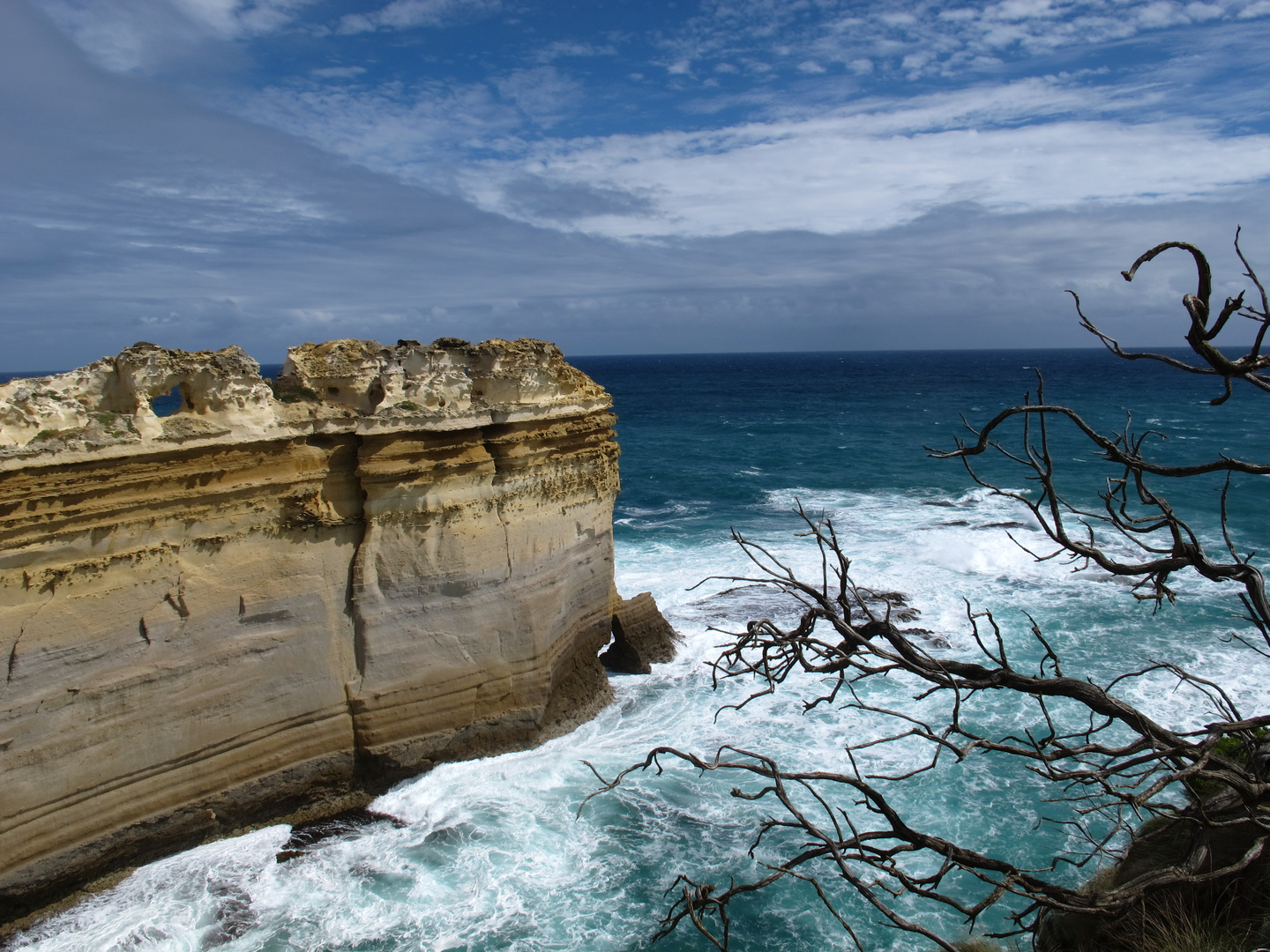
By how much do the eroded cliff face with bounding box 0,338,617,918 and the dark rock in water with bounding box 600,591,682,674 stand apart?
5.22 feet

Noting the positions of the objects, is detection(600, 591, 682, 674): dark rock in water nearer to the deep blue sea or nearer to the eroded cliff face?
the deep blue sea

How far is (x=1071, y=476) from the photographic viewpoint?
90.1 ft

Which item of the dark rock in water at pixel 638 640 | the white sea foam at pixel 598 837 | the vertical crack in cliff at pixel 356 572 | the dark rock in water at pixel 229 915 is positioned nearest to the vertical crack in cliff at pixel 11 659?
the white sea foam at pixel 598 837

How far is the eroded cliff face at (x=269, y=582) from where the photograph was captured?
23.4ft

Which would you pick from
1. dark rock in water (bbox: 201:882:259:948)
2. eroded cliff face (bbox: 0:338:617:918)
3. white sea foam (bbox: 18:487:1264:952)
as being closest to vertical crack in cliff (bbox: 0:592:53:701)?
eroded cliff face (bbox: 0:338:617:918)

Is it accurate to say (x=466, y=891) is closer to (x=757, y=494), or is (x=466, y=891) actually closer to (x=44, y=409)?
(x=44, y=409)

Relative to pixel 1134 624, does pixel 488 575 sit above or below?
above

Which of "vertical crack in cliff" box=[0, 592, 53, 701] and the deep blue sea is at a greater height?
"vertical crack in cliff" box=[0, 592, 53, 701]

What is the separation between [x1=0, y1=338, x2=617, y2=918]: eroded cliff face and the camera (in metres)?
7.14

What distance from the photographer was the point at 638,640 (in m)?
12.8

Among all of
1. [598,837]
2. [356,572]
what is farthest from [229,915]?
[598,837]

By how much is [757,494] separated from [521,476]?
16.6 meters

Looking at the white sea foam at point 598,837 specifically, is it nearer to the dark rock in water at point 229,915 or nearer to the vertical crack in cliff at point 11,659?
the dark rock in water at point 229,915

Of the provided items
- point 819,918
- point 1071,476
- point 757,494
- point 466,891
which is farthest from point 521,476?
point 1071,476
